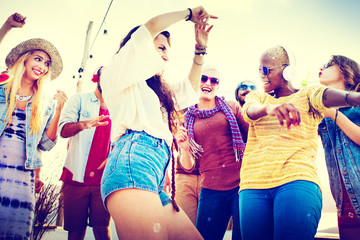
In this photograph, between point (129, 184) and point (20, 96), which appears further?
point (20, 96)

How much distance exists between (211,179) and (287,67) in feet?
4.23

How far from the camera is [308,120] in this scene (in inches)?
68.7

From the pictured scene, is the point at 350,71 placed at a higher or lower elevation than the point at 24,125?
higher

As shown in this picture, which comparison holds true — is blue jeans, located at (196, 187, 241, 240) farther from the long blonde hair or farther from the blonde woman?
the long blonde hair

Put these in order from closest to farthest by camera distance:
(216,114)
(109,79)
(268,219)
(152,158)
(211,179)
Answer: (152,158), (109,79), (268,219), (211,179), (216,114)

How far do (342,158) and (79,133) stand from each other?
2852 mm

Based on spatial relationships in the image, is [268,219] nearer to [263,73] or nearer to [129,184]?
[129,184]

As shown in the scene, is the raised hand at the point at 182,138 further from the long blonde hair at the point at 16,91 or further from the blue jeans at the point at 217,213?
the long blonde hair at the point at 16,91

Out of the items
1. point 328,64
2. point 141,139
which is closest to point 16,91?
point 141,139

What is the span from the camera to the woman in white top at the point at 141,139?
43.7 inches

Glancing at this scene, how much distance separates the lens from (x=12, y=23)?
2453 mm

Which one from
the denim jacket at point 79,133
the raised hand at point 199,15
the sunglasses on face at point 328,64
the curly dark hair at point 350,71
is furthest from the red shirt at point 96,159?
the curly dark hair at point 350,71

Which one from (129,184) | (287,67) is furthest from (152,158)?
(287,67)

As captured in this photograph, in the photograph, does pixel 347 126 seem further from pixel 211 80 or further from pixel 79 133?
pixel 79 133
